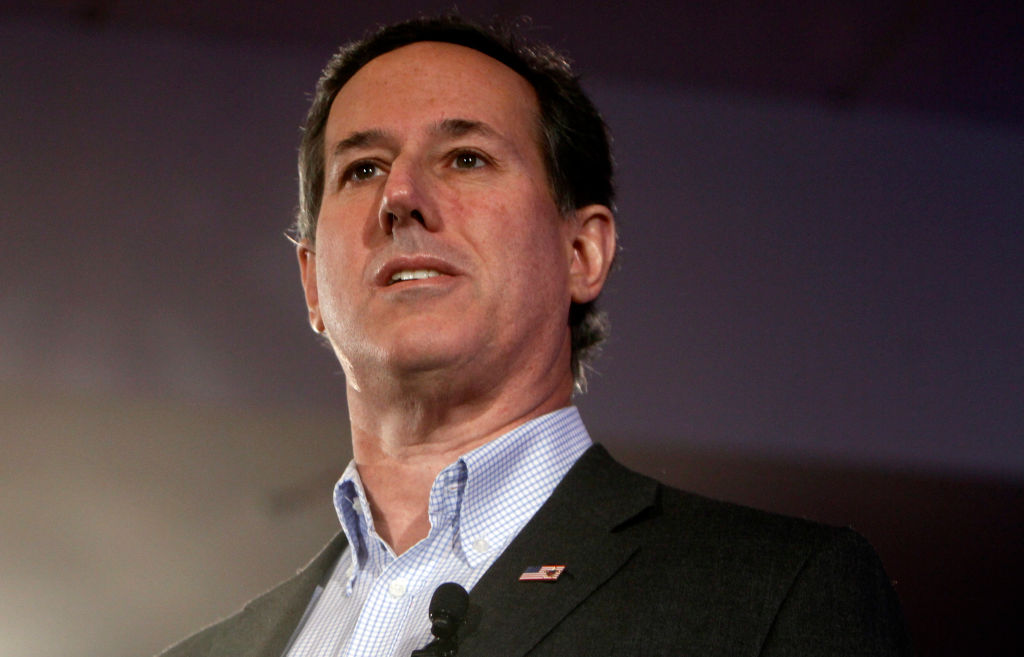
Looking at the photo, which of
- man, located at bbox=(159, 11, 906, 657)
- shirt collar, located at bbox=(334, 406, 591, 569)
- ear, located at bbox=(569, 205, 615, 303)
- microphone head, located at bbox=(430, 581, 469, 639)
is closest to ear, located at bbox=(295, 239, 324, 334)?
man, located at bbox=(159, 11, 906, 657)

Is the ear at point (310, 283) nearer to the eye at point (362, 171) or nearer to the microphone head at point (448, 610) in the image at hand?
the eye at point (362, 171)

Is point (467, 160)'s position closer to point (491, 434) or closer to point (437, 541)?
point (491, 434)

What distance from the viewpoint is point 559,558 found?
1395 mm

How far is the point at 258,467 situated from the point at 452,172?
166cm

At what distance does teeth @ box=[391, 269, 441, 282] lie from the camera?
1635 millimetres

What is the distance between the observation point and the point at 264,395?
10.3ft

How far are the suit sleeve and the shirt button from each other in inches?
21.0

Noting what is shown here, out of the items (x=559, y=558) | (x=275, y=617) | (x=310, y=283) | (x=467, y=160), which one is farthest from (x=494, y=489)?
(x=310, y=283)

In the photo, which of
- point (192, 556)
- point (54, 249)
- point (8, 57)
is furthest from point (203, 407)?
point (8, 57)

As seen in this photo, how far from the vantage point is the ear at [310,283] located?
1.96m

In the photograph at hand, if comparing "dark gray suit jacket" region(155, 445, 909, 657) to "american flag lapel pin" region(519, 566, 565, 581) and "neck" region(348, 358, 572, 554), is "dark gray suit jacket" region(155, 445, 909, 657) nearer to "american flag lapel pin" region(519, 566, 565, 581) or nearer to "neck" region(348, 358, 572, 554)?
"american flag lapel pin" region(519, 566, 565, 581)

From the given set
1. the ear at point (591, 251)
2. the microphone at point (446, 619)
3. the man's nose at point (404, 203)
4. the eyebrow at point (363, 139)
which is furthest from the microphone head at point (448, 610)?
the eyebrow at point (363, 139)

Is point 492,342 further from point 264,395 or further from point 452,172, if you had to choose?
point 264,395

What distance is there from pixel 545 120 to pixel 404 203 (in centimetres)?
46
